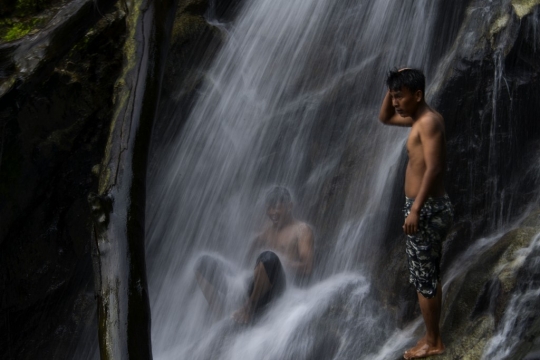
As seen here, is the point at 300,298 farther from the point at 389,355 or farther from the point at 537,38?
the point at 537,38

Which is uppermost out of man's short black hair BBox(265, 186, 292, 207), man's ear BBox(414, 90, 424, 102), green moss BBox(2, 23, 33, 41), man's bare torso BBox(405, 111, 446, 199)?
green moss BBox(2, 23, 33, 41)

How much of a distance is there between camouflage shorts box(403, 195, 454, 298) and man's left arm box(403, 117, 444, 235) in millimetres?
97

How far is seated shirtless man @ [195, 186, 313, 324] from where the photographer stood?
6023 mm

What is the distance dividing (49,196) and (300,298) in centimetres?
255

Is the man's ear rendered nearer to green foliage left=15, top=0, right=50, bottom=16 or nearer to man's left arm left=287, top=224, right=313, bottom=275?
man's left arm left=287, top=224, right=313, bottom=275

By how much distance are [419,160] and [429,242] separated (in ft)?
1.74

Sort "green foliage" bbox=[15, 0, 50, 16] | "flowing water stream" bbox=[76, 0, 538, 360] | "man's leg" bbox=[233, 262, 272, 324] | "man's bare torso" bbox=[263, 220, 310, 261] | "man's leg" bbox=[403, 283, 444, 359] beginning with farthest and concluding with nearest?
"green foliage" bbox=[15, 0, 50, 16] < "man's bare torso" bbox=[263, 220, 310, 261] < "flowing water stream" bbox=[76, 0, 538, 360] < "man's leg" bbox=[233, 262, 272, 324] < "man's leg" bbox=[403, 283, 444, 359]

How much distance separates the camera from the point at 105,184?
4.76 m

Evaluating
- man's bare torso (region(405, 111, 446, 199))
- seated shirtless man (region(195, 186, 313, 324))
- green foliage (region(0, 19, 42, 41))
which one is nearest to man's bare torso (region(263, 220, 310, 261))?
seated shirtless man (region(195, 186, 313, 324))

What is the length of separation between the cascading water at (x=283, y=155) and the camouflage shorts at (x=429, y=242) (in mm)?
1297

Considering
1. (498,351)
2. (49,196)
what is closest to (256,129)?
(49,196)

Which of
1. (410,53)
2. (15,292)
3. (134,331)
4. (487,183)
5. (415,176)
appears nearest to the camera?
(134,331)

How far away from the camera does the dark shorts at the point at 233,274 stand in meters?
5.98

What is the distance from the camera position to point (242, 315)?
6113 millimetres
